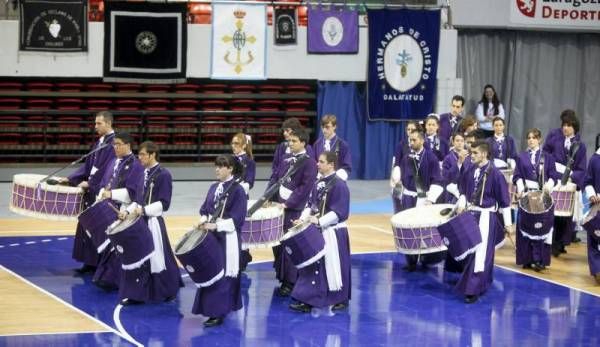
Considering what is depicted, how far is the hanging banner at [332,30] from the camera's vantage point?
73.4 feet

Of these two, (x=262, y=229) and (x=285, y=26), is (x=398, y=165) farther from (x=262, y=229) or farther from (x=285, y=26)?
(x=285, y=26)

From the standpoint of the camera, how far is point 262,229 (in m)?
12.0

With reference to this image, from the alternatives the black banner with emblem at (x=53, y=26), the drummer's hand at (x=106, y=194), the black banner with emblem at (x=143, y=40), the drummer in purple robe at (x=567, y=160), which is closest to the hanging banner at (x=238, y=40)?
the black banner with emblem at (x=143, y=40)

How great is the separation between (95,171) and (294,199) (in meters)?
2.32

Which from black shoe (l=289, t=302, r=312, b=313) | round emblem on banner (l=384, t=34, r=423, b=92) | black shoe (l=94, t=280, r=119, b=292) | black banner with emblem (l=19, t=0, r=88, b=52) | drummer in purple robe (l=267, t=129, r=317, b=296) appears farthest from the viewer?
round emblem on banner (l=384, t=34, r=423, b=92)

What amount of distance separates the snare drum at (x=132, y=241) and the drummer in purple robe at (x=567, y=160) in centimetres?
606

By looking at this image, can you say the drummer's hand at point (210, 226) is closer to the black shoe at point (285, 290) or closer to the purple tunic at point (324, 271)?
the purple tunic at point (324, 271)

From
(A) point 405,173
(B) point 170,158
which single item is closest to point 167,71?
(B) point 170,158

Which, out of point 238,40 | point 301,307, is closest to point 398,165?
point 301,307

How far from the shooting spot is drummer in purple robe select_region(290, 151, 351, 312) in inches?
455

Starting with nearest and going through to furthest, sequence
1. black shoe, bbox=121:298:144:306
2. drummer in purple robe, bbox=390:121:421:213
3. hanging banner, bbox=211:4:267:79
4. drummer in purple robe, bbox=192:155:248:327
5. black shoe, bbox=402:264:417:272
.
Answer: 1. drummer in purple robe, bbox=192:155:248:327
2. black shoe, bbox=121:298:144:306
3. drummer in purple robe, bbox=390:121:421:213
4. black shoe, bbox=402:264:417:272
5. hanging banner, bbox=211:4:267:79

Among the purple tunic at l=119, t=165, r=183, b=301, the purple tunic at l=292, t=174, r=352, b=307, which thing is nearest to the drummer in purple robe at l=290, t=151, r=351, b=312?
the purple tunic at l=292, t=174, r=352, b=307

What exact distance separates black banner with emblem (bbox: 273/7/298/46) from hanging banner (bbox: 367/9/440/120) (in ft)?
5.10

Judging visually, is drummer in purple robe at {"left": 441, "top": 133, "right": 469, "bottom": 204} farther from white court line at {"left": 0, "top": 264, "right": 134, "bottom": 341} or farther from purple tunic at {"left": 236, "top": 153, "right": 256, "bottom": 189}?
white court line at {"left": 0, "top": 264, "right": 134, "bottom": 341}
